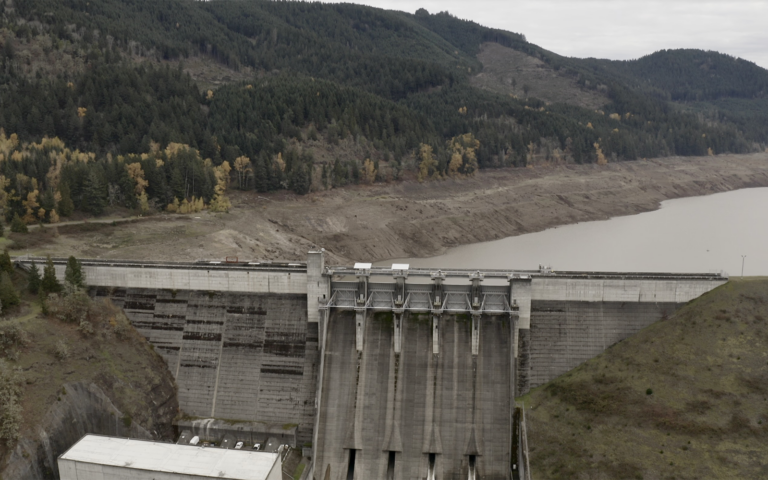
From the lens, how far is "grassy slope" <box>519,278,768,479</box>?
121ft

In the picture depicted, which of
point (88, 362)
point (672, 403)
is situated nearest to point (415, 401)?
point (672, 403)

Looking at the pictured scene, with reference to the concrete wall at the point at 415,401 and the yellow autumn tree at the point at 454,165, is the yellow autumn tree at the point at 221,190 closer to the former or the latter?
the concrete wall at the point at 415,401

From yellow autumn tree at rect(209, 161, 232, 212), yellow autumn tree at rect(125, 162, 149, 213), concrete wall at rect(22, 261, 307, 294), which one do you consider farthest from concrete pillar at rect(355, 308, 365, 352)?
yellow autumn tree at rect(125, 162, 149, 213)

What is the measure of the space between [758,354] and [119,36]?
15802 cm

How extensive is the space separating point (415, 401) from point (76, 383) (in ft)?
73.9

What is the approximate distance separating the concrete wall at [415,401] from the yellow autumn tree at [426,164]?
77.9 meters

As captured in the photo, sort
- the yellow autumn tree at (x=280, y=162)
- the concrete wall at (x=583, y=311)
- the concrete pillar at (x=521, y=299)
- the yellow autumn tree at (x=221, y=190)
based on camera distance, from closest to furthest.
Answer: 1. the concrete wall at (x=583, y=311)
2. the concrete pillar at (x=521, y=299)
3. the yellow autumn tree at (x=221, y=190)
4. the yellow autumn tree at (x=280, y=162)

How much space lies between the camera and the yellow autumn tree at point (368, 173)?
383 feet

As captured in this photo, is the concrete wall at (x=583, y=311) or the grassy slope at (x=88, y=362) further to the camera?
the concrete wall at (x=583, y=311)

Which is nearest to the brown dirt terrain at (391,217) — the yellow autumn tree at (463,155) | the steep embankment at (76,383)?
the yellow autumn tree at (463,155)

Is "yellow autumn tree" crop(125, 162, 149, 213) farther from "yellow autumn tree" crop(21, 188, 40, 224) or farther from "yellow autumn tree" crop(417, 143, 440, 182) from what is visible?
"yellow autumn tree" crop(417, 143, 440, 182)

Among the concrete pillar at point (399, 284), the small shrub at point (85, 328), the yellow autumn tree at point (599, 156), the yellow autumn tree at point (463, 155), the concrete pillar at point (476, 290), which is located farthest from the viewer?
the yellow autumn tree at point (599, 156)

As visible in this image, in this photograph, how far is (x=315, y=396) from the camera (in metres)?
46.1

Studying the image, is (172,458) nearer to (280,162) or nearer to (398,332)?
(398,332)
